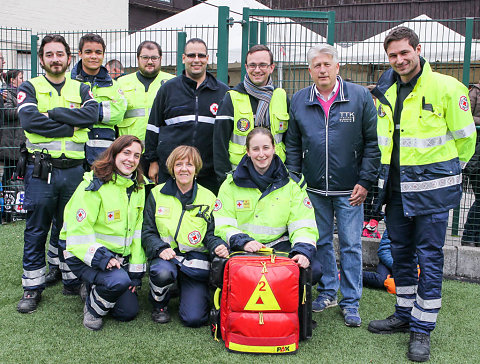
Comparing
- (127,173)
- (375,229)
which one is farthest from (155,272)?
(375,229)

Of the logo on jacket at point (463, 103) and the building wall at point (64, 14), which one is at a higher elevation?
the building wall at point (64, 14)

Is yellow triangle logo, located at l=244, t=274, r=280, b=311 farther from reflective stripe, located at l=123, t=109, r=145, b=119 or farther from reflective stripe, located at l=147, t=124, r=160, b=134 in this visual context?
reflective stripe, located at l=123, t=109, r=145, b=119

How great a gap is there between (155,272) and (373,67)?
378 cm

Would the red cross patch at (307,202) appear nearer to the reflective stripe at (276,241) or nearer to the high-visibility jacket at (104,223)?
the reflective stripe at (276,241)

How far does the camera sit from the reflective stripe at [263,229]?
13.1ft

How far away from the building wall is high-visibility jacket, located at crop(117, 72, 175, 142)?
36.3 feet

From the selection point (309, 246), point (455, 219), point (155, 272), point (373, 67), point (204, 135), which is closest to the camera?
point (309, 246)

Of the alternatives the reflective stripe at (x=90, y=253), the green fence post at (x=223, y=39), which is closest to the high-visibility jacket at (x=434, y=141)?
the reflective stripe at (x=90, y=253)

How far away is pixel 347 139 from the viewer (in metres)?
4.02

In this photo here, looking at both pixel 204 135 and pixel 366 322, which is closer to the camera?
pixel 366 322

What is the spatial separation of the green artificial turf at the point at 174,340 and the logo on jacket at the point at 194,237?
671 millimetres

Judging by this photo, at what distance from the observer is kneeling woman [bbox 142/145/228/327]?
13.5 ft

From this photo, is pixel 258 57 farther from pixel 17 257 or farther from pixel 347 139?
pixel 17 257

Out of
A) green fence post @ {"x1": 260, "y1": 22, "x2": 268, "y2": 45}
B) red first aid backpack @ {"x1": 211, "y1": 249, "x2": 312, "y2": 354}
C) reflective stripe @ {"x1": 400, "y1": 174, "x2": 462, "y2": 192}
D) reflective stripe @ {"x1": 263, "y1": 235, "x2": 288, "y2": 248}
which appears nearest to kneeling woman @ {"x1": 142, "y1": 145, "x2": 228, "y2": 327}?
reflective stripe @ {"x1": 263, "y1": 235, "x2": 288, "y2": 248}
